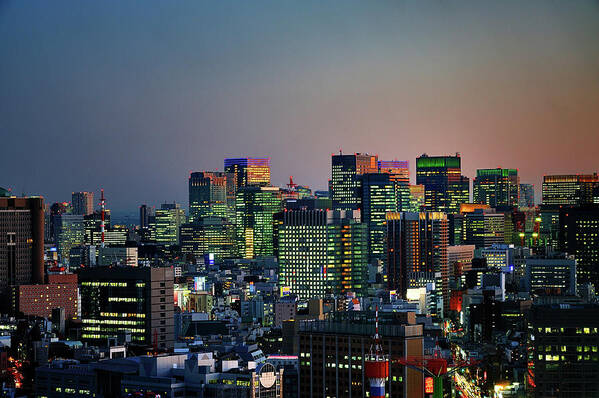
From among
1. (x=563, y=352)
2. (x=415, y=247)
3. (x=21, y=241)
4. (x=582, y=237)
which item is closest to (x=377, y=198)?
(x=415, y=247)

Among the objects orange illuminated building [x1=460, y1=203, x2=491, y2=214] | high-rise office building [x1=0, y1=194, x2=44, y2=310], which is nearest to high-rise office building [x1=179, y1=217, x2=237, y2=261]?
orange illuminated building [x1=460, y1=203, x2=491, y2=214]

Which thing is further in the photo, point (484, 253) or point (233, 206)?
point (233, 206)

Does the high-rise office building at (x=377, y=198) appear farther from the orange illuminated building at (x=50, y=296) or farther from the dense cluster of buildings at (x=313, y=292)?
the orange illuminated building at (x=50, y=296)

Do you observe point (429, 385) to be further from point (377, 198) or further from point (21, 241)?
point (377, 198)

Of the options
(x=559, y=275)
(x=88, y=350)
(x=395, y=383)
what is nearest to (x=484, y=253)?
(x=559, y=275)

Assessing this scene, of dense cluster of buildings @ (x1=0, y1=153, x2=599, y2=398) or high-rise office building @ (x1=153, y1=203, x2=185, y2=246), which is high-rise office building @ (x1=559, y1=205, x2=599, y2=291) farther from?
high-rise office building @ (x1=153, y1=203, x2=185, y2=246)

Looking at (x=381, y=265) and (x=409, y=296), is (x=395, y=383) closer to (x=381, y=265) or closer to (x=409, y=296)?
(x=409, y=296)
